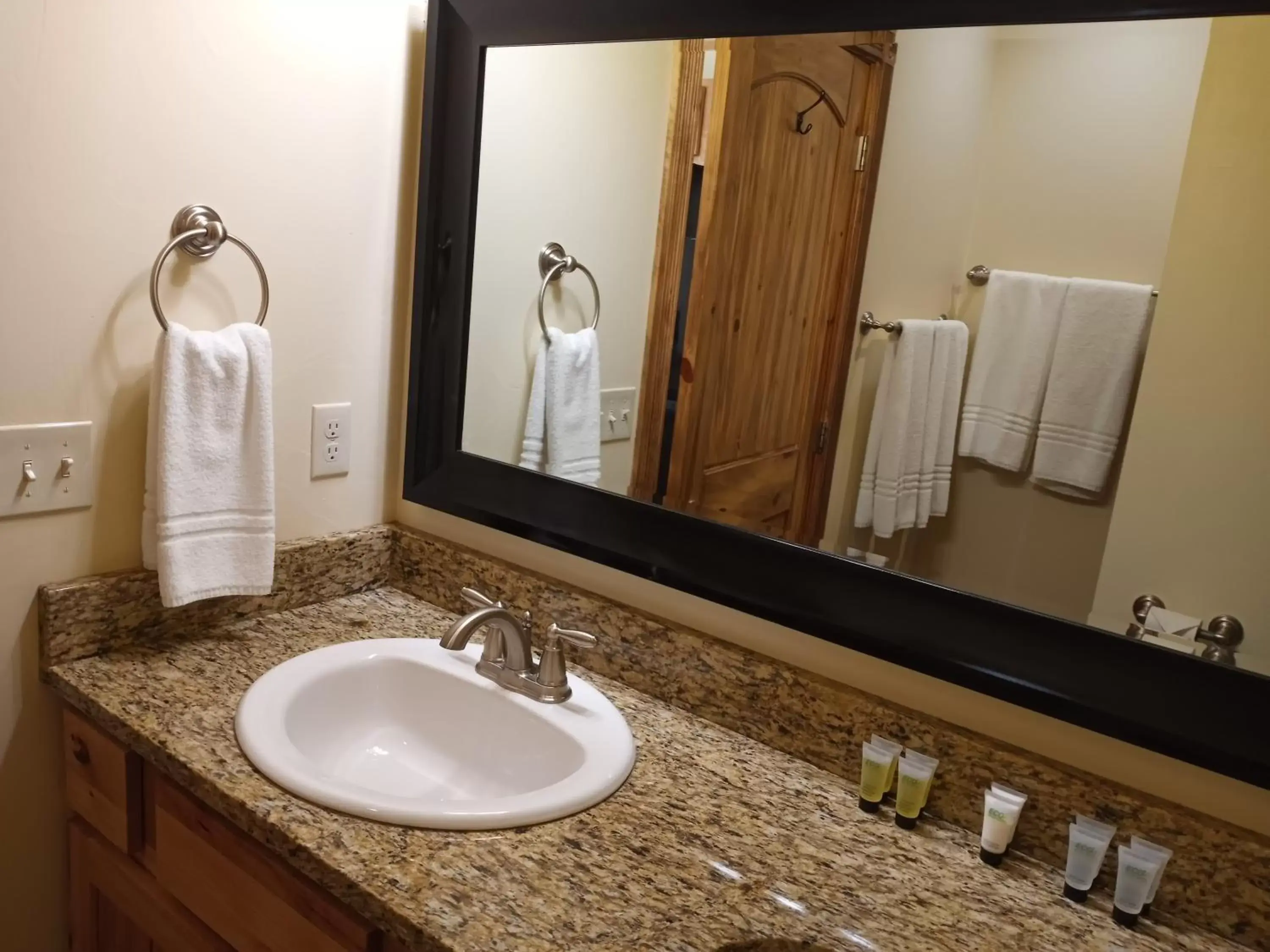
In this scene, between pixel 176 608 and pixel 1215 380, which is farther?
pixel 176 608

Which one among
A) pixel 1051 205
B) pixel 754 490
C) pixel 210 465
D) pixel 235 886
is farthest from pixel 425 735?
pixel 1051 205

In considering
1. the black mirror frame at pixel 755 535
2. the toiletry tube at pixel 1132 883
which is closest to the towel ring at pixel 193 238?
the black mirror frame at pixel 755 535

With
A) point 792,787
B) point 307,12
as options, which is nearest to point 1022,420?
point 792,787

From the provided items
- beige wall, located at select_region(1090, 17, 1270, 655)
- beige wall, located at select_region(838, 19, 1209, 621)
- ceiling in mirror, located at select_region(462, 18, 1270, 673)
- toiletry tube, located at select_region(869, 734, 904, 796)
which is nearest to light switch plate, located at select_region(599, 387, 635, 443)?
ceiling in mirror, located at select_region(462, 18, 1270, 673)

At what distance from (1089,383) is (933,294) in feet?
0.60

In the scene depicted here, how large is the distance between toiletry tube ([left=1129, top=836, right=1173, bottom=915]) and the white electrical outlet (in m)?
1.16

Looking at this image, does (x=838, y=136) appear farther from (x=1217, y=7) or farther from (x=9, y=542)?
(x=9, y=542)

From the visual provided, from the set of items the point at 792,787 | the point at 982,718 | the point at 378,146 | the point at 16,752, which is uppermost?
the point at 378,146

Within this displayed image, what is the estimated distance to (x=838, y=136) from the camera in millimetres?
1081

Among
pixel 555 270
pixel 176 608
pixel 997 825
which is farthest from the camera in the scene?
pixel 555 270

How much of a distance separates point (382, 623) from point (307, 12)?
86 cm

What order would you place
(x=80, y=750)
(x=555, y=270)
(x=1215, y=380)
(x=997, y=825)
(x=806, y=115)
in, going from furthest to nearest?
(x=555, y=270)
(x=80, y=750)
(x=806, y=115)
(x=997, y=825)
(x=1215, y=380)

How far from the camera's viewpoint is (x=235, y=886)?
40.6 inches

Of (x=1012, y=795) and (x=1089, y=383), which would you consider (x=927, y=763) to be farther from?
(x=1089, y=383)
